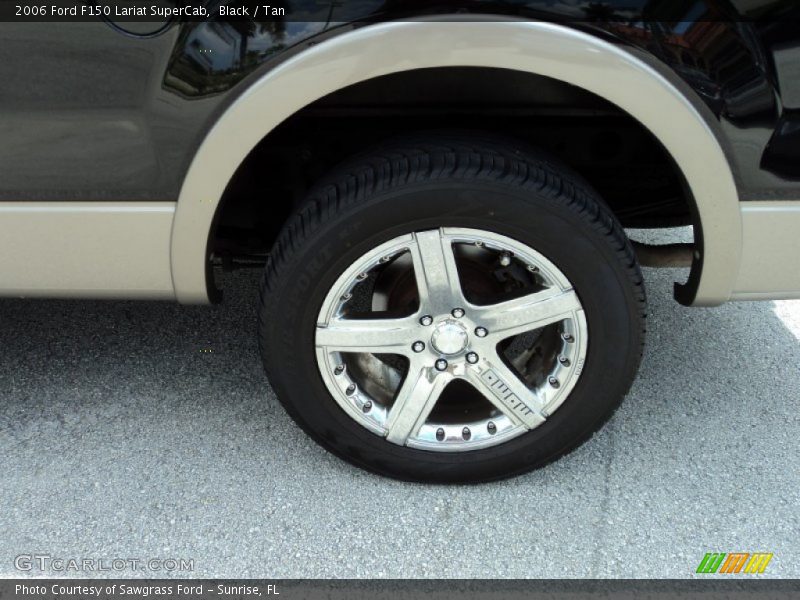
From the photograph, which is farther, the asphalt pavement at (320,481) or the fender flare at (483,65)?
the asphalt pavement at (320,481)

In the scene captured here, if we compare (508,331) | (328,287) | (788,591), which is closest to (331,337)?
(328,287)

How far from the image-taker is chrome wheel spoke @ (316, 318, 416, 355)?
185cm

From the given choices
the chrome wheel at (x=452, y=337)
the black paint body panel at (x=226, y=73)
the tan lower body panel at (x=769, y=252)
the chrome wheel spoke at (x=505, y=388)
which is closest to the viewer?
the black paint body panel at (x=226, y=73)

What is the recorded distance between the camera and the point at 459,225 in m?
1.74

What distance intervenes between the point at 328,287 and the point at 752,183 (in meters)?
1.02

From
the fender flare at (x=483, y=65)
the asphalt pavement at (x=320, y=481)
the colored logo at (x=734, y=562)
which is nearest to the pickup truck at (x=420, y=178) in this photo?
the fender flare at (x=483, y=65)

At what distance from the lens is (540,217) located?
1.71m

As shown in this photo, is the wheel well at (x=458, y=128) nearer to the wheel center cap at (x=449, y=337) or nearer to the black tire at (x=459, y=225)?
the black tire at (x=459, y=225)

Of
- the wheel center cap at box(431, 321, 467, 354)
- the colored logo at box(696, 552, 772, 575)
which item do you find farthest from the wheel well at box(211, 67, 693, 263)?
the colored logo at box(696, 552, 772, 575)

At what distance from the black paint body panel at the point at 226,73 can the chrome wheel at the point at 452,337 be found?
1.61ft

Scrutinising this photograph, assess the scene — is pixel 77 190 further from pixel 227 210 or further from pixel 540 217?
pixel 540 217

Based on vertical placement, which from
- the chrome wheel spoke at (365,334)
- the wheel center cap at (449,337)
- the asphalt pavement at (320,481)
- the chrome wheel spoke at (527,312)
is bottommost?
the asphalt pavement at (320,481)

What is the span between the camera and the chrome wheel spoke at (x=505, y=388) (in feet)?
6.21

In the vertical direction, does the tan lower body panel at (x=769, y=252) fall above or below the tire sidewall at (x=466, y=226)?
above
